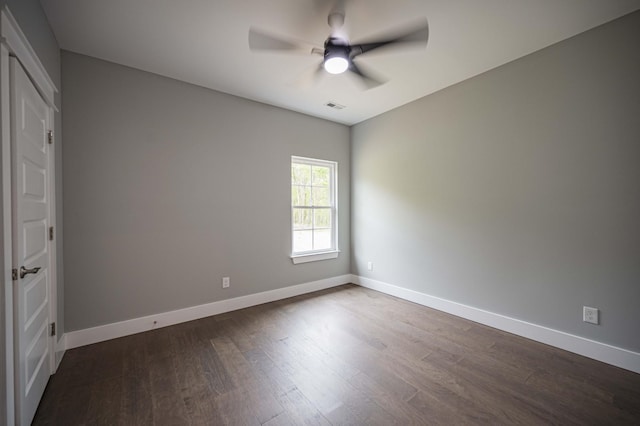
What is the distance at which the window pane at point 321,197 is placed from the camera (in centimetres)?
421

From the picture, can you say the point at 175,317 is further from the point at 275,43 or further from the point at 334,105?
the point at 334,105

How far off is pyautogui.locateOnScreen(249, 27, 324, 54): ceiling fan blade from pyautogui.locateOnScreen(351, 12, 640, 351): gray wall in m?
1.88

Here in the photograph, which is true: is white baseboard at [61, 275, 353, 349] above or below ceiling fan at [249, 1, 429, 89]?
below

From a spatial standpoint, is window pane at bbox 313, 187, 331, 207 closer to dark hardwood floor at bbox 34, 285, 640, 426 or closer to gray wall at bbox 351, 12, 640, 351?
gray wall at bbox 351, 12, 640, 351

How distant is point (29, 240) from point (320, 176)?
332 cm

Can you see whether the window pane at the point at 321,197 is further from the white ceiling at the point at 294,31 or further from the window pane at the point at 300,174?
the white ceiling at the point at 294,31

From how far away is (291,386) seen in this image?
1893 mm

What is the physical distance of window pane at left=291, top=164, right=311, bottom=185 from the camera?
13.0 feet

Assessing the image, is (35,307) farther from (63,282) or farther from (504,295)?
(504,295)

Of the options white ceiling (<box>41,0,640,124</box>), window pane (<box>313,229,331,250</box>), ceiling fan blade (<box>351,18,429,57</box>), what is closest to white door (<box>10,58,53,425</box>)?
white ceiling (<box>41,0,640,124</box>)

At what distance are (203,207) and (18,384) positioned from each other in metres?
1.99

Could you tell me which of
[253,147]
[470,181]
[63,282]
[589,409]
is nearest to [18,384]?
[63,282]

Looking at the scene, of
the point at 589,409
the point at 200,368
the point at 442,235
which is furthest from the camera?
the point at 442,235

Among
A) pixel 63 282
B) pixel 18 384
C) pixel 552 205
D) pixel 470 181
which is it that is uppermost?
pixel 470 181
